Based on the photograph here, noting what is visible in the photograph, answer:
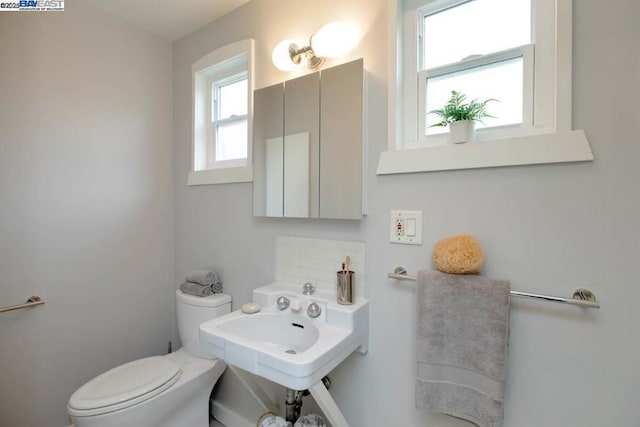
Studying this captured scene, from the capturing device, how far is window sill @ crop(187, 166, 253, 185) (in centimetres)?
167

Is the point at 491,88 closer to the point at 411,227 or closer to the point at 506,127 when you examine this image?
the point at 506,127

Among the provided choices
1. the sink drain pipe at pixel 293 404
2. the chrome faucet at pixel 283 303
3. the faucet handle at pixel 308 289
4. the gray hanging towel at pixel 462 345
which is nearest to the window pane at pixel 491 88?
the gray hanging towel at pixel 462 345

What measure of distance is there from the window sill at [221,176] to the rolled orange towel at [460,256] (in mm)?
1093

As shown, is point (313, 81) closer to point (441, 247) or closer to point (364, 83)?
point (364, 83)

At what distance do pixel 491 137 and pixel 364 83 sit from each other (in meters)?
0.54

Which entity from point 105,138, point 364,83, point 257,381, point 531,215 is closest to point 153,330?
point 257,381

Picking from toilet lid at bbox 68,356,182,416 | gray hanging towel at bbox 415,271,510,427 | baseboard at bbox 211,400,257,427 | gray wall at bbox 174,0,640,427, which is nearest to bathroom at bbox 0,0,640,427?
gray wall at bbox 174,0,640,427

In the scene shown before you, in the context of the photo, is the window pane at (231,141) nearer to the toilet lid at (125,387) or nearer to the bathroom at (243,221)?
the bathroom at (243,221)

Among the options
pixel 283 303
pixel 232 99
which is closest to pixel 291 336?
pixel 283 303

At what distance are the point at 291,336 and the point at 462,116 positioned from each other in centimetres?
114

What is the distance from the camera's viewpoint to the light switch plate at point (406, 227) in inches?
44.5

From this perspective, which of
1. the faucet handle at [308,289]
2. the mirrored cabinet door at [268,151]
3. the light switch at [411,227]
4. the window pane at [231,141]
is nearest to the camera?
the light switch at [411,227]

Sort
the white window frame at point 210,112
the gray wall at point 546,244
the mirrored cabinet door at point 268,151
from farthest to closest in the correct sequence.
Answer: the white window frame at point 210,112, the mirrored cabinet door at point 268,151, the gray wall at point 546,244

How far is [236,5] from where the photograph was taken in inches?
66.7
